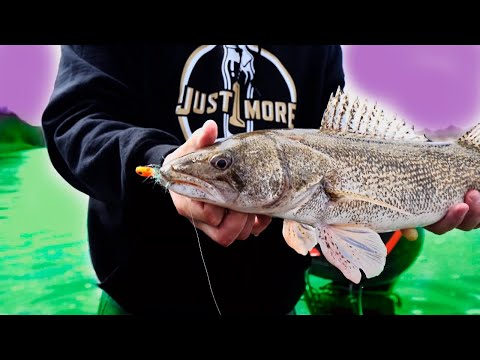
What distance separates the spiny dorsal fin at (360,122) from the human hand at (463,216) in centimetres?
21

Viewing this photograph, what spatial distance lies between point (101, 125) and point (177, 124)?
266 mm

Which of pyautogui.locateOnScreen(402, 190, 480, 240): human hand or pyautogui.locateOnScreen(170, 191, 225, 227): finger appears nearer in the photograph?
pyautogui.locateOnScreen(170, 191, 225, 227): finger

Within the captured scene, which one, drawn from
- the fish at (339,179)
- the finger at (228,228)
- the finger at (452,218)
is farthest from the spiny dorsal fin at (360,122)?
the finger at (228,228)

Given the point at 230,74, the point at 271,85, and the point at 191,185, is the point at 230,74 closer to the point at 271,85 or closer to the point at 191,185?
the point at 271,85

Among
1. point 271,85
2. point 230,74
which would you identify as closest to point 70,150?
point 230,74

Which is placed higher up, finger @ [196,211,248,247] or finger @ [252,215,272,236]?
finger @ [196,211,248,247]

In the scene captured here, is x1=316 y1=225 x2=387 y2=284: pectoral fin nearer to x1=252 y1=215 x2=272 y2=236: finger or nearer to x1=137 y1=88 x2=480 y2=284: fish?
x1=137 y1=88 x2=480 y2=284: fish

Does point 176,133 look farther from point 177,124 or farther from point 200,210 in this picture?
point 200,210

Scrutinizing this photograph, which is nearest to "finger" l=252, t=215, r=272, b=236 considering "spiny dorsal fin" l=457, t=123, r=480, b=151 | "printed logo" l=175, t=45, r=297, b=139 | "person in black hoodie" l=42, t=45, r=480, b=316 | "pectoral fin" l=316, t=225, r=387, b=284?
"person in black hoodie" l=42, t=45, r=480, b=316

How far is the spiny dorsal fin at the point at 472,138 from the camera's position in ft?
4.21

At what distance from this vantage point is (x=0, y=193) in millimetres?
1730

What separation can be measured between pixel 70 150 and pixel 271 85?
1.97 feet

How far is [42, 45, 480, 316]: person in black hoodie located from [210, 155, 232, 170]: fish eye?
0.20 m

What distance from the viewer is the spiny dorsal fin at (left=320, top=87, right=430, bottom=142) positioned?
1.05m
